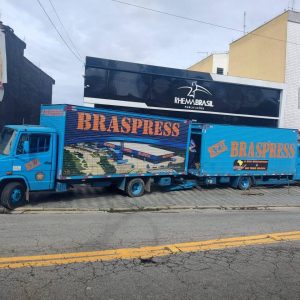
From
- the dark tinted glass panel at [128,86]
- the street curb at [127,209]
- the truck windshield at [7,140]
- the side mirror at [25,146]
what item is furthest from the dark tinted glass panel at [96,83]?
the street curb at [127,209]

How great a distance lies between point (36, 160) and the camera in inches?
506

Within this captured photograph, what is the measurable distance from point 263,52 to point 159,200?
18665 millimetres

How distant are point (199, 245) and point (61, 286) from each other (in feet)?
11.4

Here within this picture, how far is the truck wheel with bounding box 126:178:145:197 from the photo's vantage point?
15484 mm

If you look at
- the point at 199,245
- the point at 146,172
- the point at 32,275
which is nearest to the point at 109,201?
the point at 146,172

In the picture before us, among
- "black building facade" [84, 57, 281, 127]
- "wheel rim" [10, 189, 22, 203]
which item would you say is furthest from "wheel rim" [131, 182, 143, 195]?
"black building facade" [84, 57, 281, 127]

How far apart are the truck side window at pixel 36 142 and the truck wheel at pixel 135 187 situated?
3.75m

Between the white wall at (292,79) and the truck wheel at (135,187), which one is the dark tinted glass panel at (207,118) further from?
the truck wheel at (135,187)

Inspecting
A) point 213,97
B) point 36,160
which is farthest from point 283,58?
point 36,160

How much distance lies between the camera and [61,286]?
568cm

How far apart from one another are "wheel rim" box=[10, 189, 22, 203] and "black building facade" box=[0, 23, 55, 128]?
9256 mm

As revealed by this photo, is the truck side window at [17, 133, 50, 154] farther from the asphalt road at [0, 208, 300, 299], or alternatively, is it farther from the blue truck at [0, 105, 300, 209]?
the asphalt road at [0, 208, 300, 299]

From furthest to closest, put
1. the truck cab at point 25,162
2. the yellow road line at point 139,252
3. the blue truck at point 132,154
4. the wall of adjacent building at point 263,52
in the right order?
the wall of adjacent building at point 263,52, the blue truck at point 132,154, the truck cab at point 25,162, the yellow road line at point 139,252

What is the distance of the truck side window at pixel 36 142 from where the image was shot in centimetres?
1249
